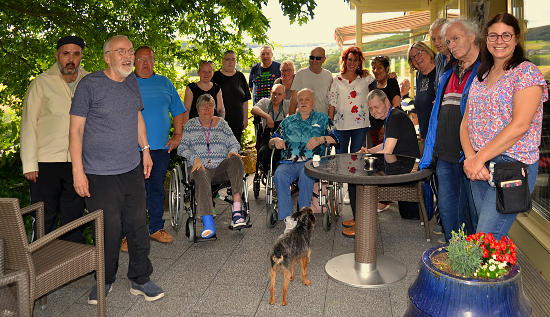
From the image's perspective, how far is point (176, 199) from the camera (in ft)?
15.6

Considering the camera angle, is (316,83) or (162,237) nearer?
(162,237)

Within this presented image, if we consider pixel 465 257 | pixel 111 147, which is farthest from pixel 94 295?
pixel 465 257

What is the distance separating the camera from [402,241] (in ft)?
14.5

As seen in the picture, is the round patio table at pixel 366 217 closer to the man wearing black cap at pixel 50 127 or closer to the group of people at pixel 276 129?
the group of people at pixel 276 129

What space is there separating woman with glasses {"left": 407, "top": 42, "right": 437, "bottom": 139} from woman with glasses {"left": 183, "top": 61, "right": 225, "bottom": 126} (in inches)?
90.0

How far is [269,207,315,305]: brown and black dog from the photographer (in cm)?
311

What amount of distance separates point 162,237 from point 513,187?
124 inches

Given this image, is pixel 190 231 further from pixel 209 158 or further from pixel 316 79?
pixel 316 79

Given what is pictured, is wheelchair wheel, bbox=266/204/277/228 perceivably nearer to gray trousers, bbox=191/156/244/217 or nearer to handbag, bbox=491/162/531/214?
gray trousers, bbox=191/156/244/217

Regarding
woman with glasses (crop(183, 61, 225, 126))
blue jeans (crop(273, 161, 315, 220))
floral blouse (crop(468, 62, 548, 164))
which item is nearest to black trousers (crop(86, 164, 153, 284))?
blue jeans (crop(273, 161, 315, 220))

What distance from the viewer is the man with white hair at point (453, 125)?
119 inches

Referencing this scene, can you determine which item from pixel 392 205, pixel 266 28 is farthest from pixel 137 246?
pixel 392 205

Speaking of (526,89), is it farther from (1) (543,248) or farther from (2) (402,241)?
(2) (402,241)

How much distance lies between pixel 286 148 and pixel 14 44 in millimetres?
3557
